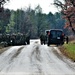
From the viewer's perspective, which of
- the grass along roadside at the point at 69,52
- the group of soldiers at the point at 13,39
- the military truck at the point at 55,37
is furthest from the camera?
the group of soldiers at the point at 13,39

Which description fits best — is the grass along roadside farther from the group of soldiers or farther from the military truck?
the group of soldiers

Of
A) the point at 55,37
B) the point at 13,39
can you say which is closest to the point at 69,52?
the point at 55,37

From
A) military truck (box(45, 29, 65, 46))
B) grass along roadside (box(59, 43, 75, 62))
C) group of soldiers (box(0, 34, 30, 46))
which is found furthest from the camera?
group of soldiers (box(0, 34, 30, 46))

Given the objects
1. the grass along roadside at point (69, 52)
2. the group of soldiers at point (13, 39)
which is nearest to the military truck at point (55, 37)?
the group of soldiers at point (13, 39)

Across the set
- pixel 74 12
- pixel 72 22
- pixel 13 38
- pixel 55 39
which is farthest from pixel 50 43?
pixel 72 22

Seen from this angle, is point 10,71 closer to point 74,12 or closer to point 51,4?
point 74,12

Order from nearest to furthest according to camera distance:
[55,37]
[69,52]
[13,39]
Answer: [69,52], [55,37], [13,39]

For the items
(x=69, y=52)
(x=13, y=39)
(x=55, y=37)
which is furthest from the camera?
(x=13, y=39)

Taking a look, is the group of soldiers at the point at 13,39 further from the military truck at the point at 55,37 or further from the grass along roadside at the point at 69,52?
the grass along roadside at the point at 69,52

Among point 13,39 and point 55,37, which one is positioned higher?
point 55,37

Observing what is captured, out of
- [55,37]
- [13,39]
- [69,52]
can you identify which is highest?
[55,37]

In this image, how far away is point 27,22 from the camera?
13775 cm

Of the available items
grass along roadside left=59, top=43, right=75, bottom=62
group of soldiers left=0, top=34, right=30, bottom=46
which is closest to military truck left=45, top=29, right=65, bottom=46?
group of soldiers left=0, top=34, right=30, bottom=46

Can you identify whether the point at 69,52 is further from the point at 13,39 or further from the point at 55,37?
the point at 13,39
